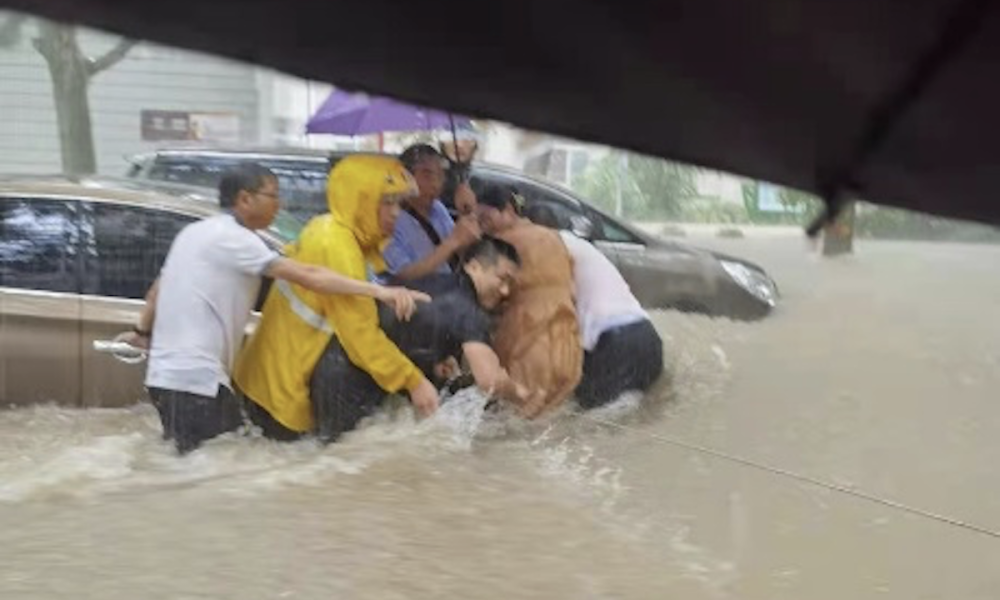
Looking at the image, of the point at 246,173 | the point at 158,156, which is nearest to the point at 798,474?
the point at 246,173

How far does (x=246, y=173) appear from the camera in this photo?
643cm

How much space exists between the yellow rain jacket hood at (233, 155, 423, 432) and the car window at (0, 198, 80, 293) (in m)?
1.03

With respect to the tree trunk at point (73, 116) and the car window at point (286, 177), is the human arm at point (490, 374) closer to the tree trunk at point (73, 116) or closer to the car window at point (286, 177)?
the car window at point (286, 177)

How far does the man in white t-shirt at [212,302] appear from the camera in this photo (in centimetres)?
605

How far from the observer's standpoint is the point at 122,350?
642 cm

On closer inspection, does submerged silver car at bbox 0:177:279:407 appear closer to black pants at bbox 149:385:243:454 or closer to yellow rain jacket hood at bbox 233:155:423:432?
black pants at bbox 149:385:243:454

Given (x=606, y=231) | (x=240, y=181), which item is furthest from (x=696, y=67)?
(x=606, y=231)

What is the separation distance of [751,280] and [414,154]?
83.9 inches

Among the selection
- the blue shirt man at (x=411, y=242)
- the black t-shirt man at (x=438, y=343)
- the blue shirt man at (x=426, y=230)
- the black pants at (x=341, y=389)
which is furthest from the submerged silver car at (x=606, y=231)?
the black pants at (x=341, y=389)

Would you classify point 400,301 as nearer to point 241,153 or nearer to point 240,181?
point 240,181

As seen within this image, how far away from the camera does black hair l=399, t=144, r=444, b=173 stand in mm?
6344

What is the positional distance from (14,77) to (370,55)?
646 cm

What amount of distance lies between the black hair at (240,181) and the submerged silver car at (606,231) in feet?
0.32

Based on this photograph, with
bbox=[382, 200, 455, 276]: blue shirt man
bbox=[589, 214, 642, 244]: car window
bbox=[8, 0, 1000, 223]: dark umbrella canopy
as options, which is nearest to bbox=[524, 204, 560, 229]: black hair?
bbox=[589, 214, 642, 244]: car window
